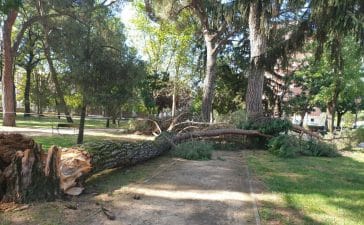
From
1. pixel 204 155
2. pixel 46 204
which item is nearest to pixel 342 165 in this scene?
pixel 204 155

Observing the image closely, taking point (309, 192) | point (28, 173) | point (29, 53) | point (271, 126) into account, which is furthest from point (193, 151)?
point (29, 53)

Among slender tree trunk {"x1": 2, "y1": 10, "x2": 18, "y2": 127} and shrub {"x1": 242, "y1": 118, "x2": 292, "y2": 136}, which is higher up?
slender tree trunk {"x1": 2, "y1": 10, "x2": 18, "y2": 127}

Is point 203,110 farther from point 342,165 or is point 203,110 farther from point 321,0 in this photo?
point 321,0

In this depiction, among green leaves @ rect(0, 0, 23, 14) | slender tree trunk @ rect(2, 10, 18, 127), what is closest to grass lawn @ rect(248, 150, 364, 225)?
green leaves @ rect(0, 0, 23, 14)

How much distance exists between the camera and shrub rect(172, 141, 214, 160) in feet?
30.6

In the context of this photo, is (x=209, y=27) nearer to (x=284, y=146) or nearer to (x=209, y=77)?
(x=209, y=77)

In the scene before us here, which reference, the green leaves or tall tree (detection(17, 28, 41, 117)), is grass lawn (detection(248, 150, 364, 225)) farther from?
tall tree (detection(17, 28, 41, 117))

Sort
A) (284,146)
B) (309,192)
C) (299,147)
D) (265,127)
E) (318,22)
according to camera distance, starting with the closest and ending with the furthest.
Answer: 1. (309,192)
2. (318,22)
3. (284,146)
4. (299,147)
5. (265,127)

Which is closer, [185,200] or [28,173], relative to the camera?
[28,173]

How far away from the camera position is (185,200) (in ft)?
16.9

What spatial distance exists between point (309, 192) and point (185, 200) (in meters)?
2.23

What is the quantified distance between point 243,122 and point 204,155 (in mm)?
3945

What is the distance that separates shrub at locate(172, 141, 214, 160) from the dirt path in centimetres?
174

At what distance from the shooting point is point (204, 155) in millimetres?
9445
